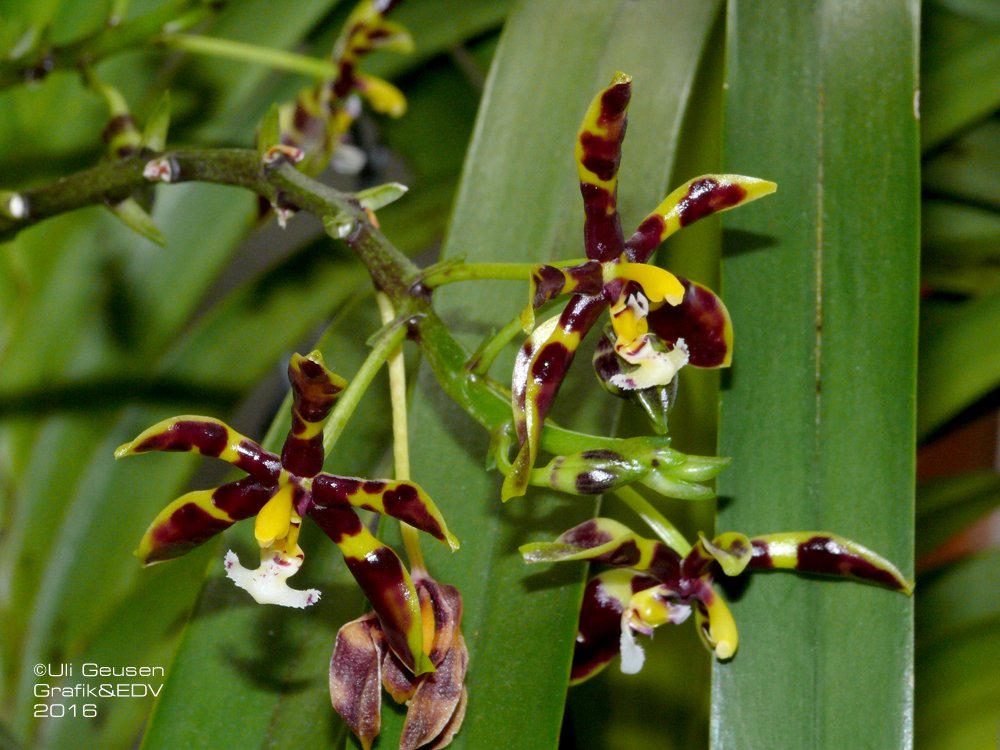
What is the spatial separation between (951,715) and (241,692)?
2.00ft

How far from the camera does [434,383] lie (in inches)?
23.6

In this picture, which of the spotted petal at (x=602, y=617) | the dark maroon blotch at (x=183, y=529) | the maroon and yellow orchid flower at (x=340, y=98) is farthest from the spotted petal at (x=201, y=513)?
the maroon and yellow orchid flower at (x=340, y=98)

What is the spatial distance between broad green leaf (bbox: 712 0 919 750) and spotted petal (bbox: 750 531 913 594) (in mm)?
18

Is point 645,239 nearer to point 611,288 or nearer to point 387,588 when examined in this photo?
point 611,288

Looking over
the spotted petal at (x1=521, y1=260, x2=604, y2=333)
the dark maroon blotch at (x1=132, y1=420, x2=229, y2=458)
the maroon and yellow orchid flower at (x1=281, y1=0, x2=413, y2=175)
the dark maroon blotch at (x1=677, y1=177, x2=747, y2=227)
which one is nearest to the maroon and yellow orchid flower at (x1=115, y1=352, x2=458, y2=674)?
the dark maroon blotch at (x1=132, y1=420, x2=229, y2=458)

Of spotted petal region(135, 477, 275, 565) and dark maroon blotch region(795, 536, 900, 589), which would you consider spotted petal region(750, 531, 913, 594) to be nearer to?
dark maroon blotch region(795, 536, 900, 589)

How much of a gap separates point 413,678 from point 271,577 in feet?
0.32

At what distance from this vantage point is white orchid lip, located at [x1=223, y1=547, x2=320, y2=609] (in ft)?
1.55

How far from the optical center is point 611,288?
1.60ft

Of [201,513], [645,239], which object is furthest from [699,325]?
[201,513]

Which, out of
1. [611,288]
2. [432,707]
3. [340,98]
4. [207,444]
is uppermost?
[340,98]

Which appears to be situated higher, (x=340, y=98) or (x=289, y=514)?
(x=340, y=98)

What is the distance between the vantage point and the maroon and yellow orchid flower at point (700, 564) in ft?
1.62

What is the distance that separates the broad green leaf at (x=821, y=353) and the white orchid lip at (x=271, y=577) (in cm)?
25
